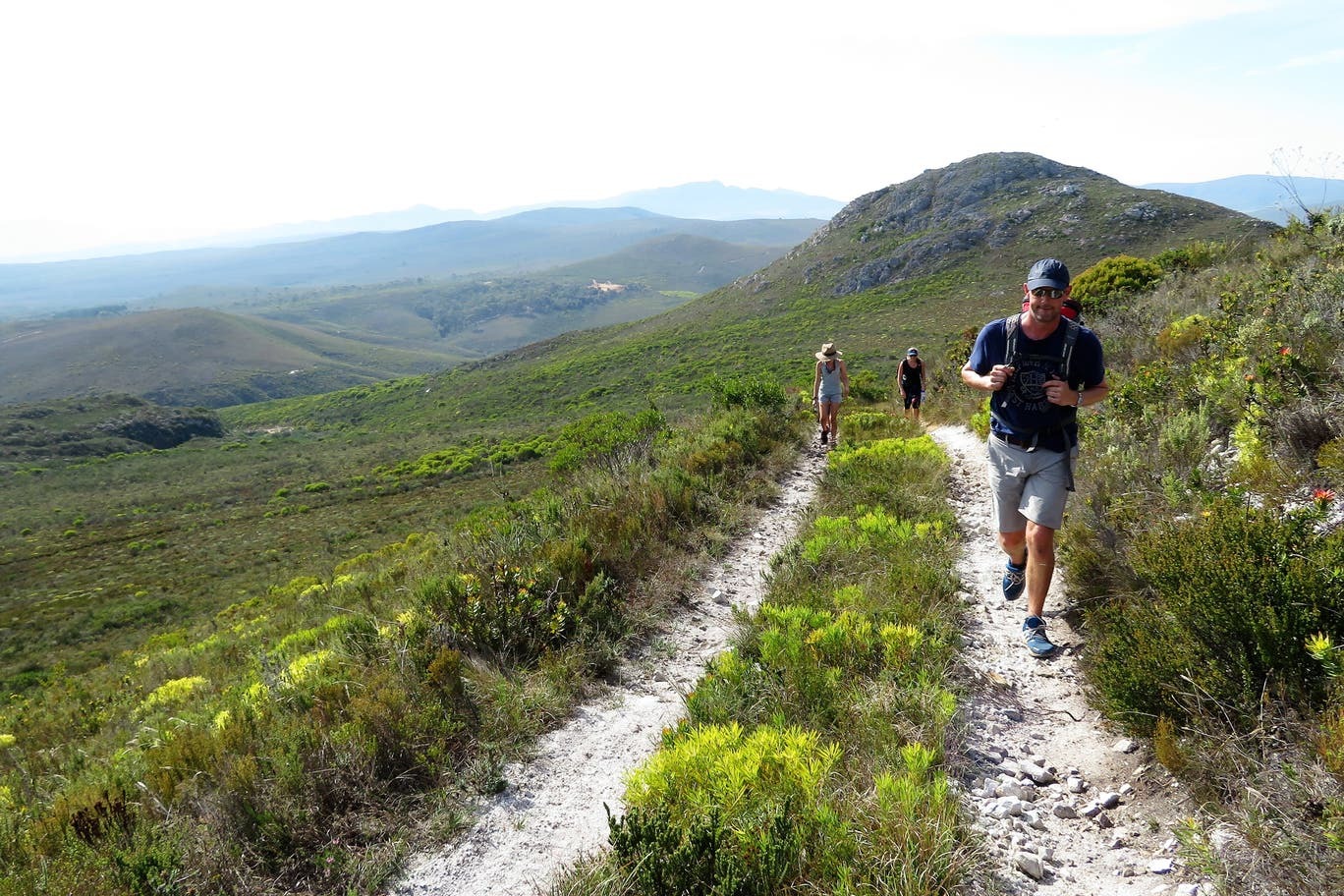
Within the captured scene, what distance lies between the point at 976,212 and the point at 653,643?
77.8m

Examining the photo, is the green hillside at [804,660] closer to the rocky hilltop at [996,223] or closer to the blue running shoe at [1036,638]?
the blue running shoe at [1036,638]

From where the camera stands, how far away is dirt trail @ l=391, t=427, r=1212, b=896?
2.25m

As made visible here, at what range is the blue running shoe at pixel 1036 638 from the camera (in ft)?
12.0

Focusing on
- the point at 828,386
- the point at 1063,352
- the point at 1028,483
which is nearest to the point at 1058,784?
the point at 1028,483

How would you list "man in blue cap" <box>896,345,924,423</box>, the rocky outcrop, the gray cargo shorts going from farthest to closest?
the rocky outcrop
"man in blue cap" <box>896,345,924,423</box>
the gray cargo shorts

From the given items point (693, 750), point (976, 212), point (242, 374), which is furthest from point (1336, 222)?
point (242, 374)

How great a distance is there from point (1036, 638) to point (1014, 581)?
0.69m

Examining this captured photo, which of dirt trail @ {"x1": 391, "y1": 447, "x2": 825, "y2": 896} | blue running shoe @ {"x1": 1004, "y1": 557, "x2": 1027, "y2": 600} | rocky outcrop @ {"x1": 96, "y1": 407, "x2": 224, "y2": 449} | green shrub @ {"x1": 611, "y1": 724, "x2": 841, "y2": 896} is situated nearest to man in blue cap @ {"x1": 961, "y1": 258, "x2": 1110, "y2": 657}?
blue running shoe @ {"x1": 1004, "y1": 557, "x2": 1027, "y2": 600}

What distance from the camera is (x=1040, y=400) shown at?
3.78 meters

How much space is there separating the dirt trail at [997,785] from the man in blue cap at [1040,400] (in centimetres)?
44

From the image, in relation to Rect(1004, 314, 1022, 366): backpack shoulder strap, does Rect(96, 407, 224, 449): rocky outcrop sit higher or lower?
lower

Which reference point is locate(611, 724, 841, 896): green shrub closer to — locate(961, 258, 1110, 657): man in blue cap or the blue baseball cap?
locate(961, 258, 1110, 657): man in blue cap


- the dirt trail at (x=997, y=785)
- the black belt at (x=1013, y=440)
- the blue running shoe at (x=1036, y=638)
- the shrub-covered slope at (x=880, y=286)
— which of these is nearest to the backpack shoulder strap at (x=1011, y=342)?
the black belt at (x=1013, y=440)

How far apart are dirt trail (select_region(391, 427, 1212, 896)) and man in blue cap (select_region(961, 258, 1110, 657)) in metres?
0.44
